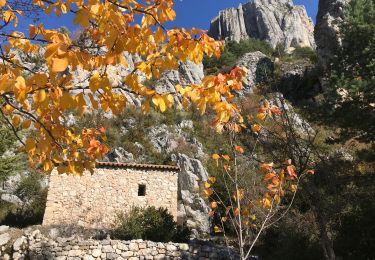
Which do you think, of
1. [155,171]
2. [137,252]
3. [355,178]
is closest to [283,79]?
[155,171]

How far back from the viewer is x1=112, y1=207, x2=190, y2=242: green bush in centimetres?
1305

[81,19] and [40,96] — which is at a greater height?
[81,19]

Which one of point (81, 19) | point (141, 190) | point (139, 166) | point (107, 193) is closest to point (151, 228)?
point (141, 190)

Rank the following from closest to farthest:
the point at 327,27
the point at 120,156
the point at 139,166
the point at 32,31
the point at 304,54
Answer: the point at 32,31 → the point at 139,166 → the point at 120,156 → the point at 327,27 → the point at 304,54

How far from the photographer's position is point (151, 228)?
13.4 m

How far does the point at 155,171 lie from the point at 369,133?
834 centimetres

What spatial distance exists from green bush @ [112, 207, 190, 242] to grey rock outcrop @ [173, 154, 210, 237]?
3.10m

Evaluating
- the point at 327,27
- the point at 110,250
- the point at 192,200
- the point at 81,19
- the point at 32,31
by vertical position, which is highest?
the point at 327,27

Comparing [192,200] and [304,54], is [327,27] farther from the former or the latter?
[192,200]

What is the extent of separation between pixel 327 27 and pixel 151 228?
23729 mm

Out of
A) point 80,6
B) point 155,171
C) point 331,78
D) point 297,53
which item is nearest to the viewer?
point 80,6

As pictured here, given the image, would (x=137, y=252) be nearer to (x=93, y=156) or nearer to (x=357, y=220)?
(x=357, y=220)

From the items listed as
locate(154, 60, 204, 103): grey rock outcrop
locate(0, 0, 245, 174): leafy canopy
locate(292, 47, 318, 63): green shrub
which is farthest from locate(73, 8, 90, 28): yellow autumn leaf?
locate(292, 47, 318, 63): green shrub

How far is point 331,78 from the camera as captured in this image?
12.8 m
